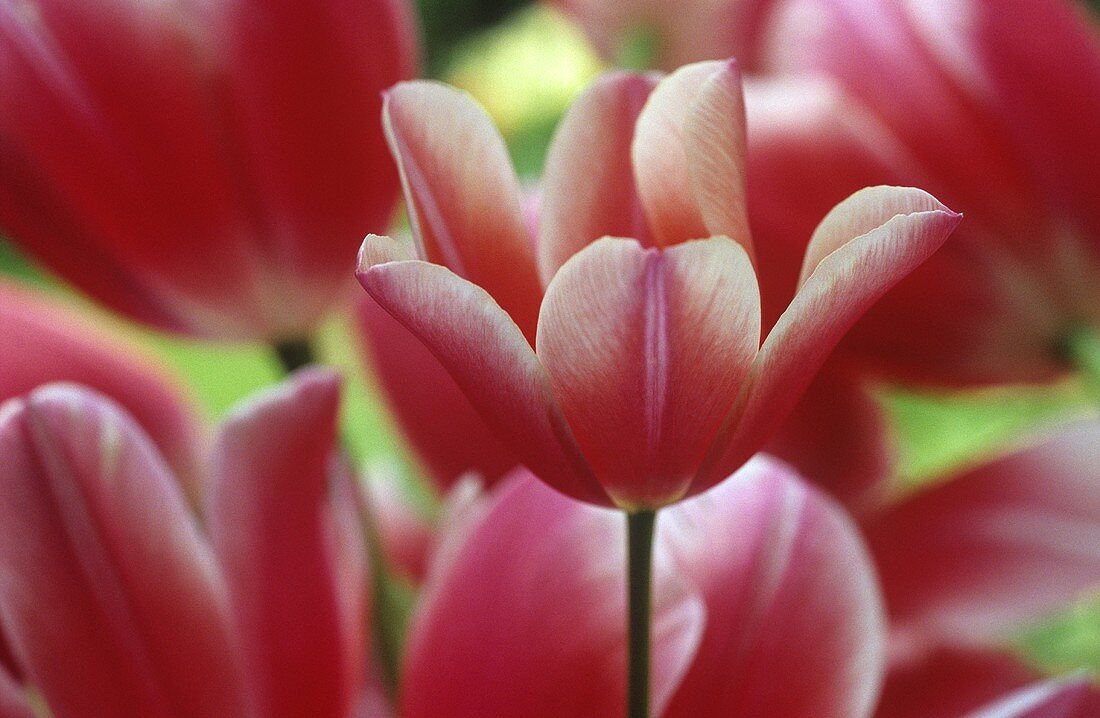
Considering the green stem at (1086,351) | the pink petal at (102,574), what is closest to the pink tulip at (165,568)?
the pink petal at (102,574)

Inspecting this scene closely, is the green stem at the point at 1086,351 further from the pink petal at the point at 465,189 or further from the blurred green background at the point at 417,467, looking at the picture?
the pink petal at the point at 465,189

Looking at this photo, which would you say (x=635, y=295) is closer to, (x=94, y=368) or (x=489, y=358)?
(x=489, y=358)

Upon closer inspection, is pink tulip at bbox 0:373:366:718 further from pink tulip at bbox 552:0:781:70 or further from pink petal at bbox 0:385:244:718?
pink tulip at bbox 552:0:781:70

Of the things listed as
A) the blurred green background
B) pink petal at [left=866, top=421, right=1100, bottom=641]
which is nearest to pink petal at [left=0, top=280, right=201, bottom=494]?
the blurred green background

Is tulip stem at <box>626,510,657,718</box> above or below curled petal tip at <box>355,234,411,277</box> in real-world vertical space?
below

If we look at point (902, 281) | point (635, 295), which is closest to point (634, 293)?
point (635, 295)

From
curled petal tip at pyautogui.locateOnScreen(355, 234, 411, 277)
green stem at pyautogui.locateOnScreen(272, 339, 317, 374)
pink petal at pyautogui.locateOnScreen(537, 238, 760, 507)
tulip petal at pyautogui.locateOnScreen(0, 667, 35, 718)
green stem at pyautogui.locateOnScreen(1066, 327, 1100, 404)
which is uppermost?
curled petal tip at pyautogui.locateOnScreen(355, 234, 411, 277)
